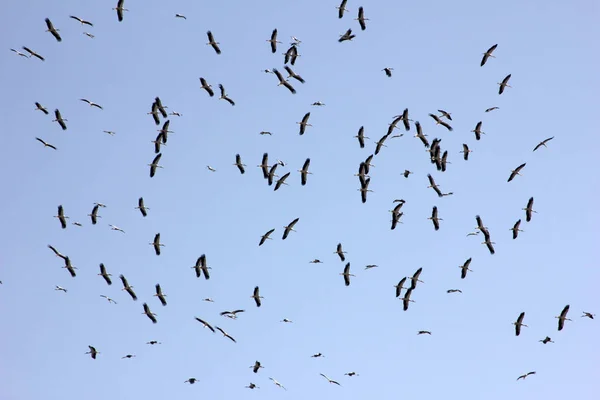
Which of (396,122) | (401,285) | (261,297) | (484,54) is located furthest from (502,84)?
(261,297)

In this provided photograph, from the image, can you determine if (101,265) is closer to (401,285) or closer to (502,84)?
(401,285)

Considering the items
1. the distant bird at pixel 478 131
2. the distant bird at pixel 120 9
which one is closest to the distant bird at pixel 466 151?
the distant bird at pixel 478 131

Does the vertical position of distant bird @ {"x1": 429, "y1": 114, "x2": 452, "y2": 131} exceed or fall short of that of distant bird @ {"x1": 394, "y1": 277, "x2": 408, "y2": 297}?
it exceeds it

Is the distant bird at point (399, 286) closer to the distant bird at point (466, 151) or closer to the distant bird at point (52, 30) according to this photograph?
the distant bird at point (466, 151)

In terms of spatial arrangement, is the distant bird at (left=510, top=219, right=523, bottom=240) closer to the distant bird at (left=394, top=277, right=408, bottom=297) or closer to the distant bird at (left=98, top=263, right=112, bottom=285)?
the distant bird at (left=394, top=277, right=408, bottom=297)

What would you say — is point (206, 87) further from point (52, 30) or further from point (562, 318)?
point (562, 318)

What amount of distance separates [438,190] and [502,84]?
897 centimetres

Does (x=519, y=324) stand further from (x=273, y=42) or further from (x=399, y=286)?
(x=273, y=42)

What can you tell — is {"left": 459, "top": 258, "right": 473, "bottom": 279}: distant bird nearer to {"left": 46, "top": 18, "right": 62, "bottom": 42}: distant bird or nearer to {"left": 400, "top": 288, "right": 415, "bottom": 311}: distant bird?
{"left": 400, "top": 288, "right": 415, "bottom": 311}: distant bird

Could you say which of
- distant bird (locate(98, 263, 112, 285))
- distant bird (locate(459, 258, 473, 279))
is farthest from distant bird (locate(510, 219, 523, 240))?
distant bird (locate(98, 263, 112, 285))

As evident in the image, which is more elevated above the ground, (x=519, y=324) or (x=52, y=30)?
(x=52, y=30)

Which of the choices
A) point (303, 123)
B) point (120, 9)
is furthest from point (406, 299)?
point (120, 9)

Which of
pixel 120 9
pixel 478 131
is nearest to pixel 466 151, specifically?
pixel 478 131

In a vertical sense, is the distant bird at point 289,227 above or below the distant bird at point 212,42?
below
